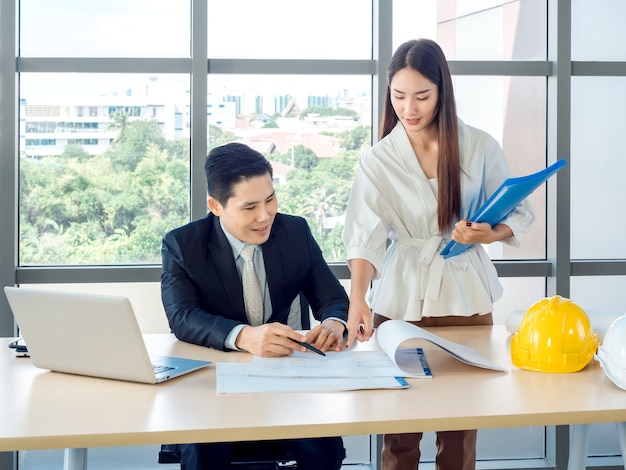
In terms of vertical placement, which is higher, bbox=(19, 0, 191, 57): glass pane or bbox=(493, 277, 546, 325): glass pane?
bbox=(19, 0, 191, 57): glass pane

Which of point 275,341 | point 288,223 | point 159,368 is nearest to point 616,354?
point 275,341

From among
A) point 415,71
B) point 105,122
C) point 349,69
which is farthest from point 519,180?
point 105,122

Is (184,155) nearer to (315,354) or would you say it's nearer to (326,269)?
(326,269)

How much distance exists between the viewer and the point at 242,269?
220 cm

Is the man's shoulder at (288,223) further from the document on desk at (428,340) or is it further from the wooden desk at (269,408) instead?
the wooden desk at (269,408)

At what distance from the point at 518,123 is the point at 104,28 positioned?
1.84 meters

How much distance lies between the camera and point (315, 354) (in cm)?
182

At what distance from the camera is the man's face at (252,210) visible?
2119 millimetres

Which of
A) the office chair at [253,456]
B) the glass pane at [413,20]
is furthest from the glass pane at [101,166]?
the office chair at [253,456]

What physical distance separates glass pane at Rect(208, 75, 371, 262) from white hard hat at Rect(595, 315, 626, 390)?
1.80 meters

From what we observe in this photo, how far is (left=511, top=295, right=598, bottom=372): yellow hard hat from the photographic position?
1679 millimetres

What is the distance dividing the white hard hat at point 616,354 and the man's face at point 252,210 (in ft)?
3.12

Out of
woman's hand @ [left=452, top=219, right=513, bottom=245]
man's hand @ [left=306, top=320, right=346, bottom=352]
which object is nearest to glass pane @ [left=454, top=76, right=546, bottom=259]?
woman's hand @ [left=452, top=219, right=513, bottom=245]

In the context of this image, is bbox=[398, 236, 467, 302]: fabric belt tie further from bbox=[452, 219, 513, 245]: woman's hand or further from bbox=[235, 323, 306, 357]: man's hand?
bbox=[235, 323, 306, 357]: man's hand
